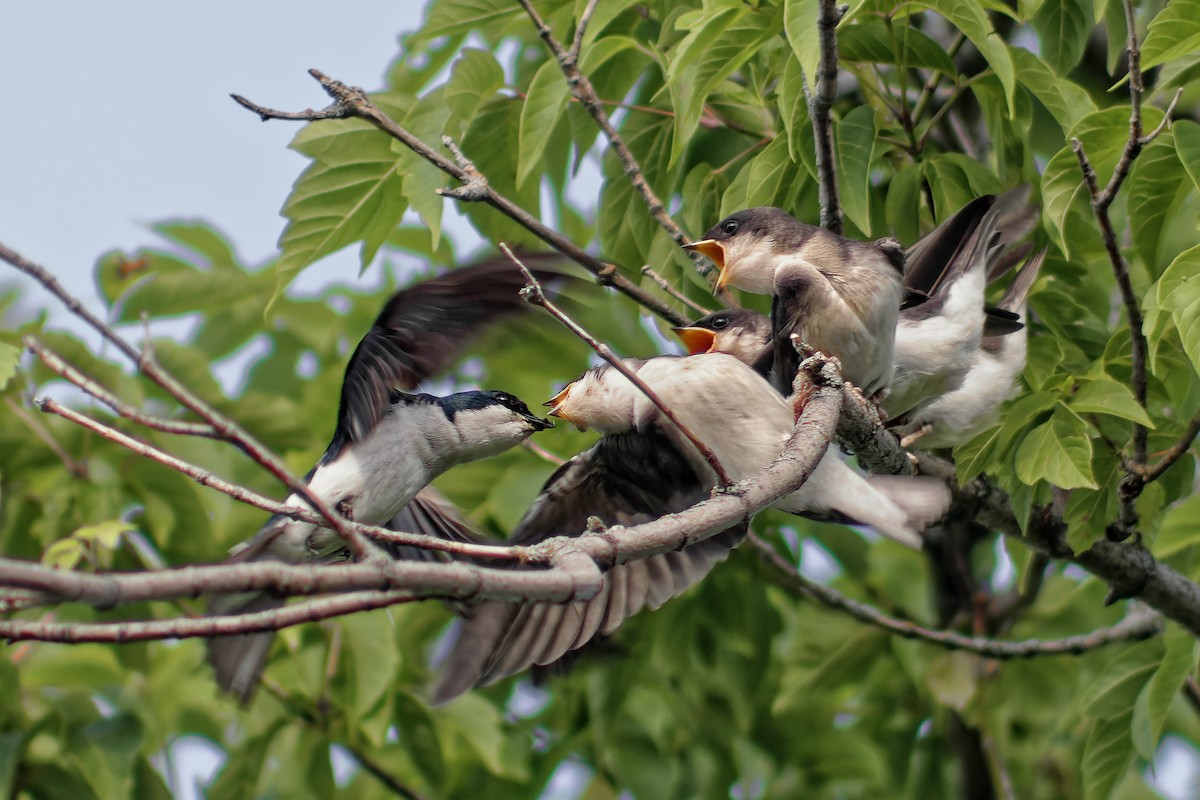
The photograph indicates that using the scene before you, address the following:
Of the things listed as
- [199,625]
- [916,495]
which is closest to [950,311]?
[916,495]

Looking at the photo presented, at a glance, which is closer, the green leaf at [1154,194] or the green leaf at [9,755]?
the green leaf at [1154,194]

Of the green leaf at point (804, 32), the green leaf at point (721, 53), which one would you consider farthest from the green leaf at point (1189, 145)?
the green leaf at point (721, 53)

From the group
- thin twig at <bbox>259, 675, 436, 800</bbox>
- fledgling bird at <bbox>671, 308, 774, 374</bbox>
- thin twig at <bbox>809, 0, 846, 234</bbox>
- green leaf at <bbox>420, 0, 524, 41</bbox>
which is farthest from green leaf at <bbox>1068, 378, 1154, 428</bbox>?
thin twig at <bbox>259, 675, 436, 800</bbox>

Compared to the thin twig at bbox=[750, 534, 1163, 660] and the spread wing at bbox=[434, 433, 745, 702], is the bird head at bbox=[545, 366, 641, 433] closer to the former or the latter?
the spread wing at bbox=[434, 433, 745, 702]

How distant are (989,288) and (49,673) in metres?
4.12

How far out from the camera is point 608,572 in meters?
3.44

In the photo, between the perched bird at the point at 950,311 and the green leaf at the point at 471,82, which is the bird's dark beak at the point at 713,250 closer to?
the perched bird at the point at 950,311

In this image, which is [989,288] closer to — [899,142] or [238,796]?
[899,142]

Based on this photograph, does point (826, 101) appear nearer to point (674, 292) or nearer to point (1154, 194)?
point (674, 292)

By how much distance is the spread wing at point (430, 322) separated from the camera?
9.84 feet

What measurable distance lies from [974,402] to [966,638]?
1114 millimetres

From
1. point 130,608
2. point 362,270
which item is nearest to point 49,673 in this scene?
point 130,608

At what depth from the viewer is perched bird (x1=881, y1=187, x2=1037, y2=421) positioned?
3.57 meters

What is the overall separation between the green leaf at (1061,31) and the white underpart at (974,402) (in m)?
0.80
